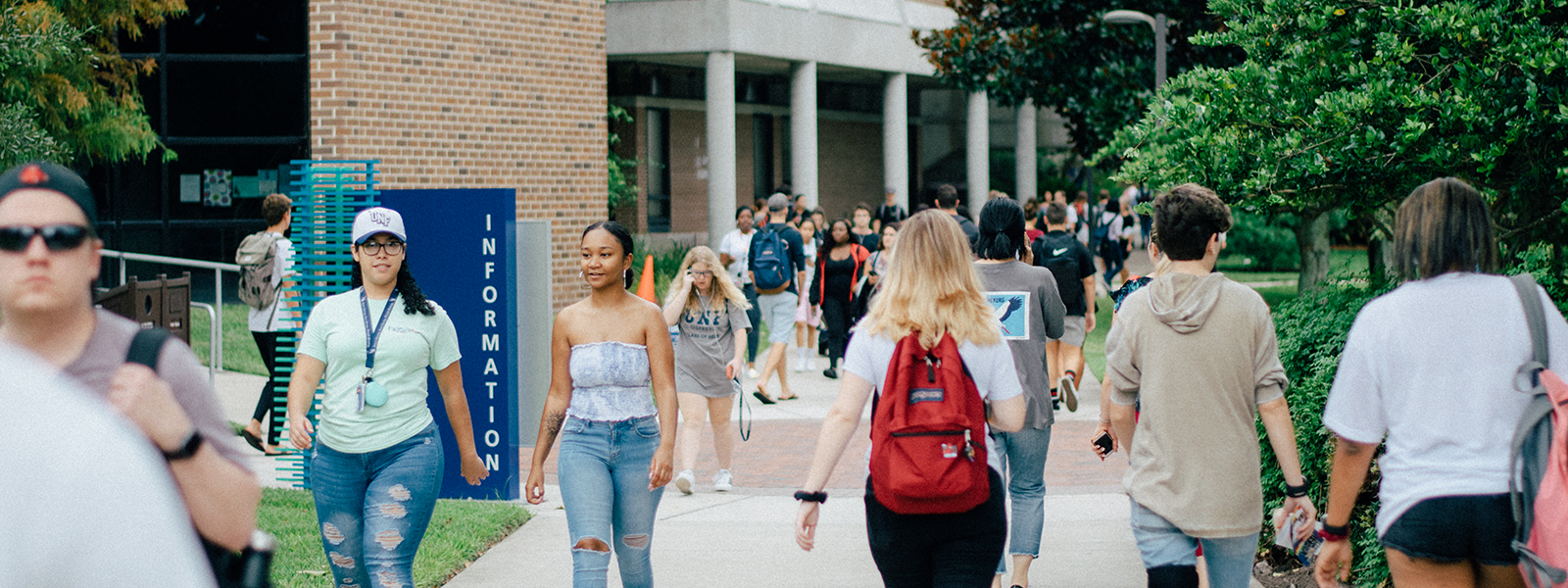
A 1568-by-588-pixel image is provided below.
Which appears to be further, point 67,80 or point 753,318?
point 753,318

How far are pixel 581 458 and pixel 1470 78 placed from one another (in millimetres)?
4223

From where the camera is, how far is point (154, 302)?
31.4ft

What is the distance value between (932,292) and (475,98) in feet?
45.2

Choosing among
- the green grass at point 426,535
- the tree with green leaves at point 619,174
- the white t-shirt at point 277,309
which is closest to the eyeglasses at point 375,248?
the green grass at point 426,535

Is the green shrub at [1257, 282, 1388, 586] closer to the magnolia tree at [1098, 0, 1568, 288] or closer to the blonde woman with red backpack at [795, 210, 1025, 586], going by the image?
the magnolia tree at [1098, 0, 1568, 288]

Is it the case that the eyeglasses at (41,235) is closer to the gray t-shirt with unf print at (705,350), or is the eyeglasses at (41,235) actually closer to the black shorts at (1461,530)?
the black shorts at (1461,530)

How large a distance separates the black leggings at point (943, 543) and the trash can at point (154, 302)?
20.4ft

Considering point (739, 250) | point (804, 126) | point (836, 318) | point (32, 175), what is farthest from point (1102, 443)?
point (804, 126)

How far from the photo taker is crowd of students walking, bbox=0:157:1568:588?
6.98 ft

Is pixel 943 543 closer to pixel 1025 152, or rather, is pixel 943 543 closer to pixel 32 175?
pixel 32 175

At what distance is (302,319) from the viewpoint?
841 centimetres

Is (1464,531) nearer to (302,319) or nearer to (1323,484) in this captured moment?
(1323,484)

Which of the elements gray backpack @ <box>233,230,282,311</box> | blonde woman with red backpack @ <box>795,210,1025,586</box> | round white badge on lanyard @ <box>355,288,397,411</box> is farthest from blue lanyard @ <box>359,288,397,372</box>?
gray backpack @ <box>233,230,282,311</box>

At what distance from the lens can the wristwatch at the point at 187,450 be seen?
2.15 metres
